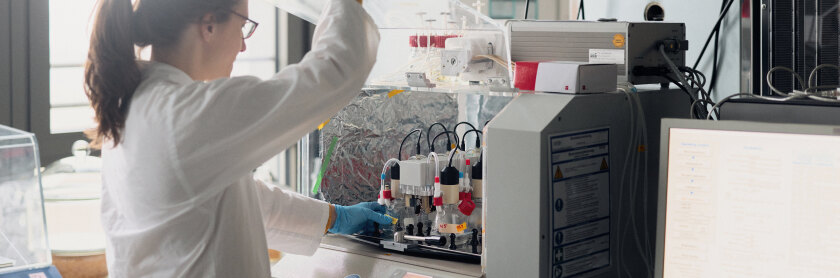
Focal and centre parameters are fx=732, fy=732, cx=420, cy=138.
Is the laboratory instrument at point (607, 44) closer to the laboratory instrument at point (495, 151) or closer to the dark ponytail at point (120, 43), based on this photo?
the laboratory instrument at point (495, 151)

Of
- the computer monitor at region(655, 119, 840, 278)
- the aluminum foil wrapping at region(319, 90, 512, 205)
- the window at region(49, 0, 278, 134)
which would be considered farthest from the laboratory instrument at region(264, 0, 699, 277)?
the window at region(49, 0, 278, 134)

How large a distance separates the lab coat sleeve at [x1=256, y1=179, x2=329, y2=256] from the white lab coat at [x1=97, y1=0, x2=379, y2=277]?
0.32 meters

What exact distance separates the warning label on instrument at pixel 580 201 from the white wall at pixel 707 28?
0.75 m

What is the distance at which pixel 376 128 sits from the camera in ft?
6.16

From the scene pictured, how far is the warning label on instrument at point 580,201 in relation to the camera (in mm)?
1338

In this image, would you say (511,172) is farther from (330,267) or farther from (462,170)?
(330,267)

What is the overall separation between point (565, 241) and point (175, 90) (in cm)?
74

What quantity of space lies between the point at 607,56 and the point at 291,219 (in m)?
0.80

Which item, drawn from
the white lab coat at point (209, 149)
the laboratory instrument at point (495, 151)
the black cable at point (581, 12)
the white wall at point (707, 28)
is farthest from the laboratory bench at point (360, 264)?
the black cable at point (581, 12)

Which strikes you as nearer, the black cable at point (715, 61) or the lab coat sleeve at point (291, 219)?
the lab coat sleeve at point (291, 219)

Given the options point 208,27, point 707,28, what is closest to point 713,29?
point 707,28

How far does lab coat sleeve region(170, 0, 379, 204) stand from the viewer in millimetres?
1146

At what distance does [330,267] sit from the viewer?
1.70 metres

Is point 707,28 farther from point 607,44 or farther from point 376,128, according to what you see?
point 376,128
